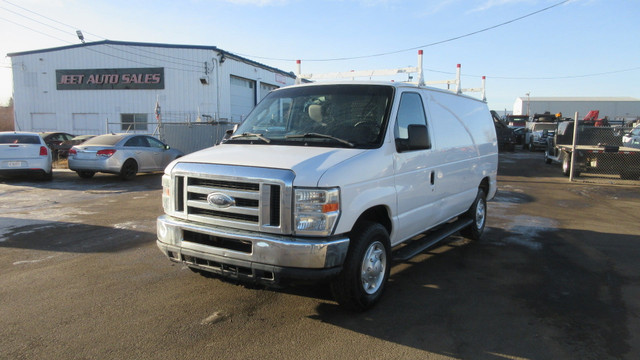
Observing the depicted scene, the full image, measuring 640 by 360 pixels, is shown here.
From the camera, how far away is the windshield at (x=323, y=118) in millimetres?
4371

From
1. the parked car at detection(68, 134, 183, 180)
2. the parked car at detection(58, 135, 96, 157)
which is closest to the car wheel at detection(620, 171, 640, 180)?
the parked car at detection(68, 134, 183, 180)

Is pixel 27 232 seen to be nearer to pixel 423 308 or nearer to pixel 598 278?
pixel 423 308

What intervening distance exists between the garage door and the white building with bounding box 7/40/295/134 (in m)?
0.07

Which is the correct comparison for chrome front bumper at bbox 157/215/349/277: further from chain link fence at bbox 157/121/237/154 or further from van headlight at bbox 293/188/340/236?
chain link fence at bbox 157/121/237/154

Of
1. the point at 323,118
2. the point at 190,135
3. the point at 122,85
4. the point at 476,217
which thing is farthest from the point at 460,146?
the point at 122,85

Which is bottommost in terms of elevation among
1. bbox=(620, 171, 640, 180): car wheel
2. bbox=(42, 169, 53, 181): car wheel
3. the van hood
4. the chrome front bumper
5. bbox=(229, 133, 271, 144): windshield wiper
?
bbox=(42, 169, 53, 181): car wheel

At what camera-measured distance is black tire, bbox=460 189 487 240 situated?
6703 millimetres

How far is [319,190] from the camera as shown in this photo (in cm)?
352

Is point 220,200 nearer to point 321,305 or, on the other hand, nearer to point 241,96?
point 321,305

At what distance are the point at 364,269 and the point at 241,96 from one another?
29942mm

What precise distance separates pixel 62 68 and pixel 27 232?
92.1 ft

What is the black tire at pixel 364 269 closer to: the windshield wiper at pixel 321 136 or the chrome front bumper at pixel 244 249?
the chrome front bumper at pixel 244 249

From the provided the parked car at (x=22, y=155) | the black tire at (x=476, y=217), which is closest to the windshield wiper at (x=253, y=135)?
the black tire at (x=476, y=217)

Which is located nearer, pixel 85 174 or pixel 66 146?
pixel 85 174
